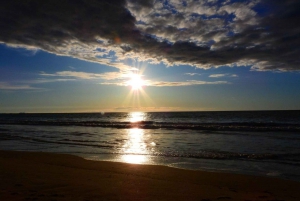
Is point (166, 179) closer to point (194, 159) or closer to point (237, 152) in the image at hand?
point (194, 159)

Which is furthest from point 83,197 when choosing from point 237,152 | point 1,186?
point 237,152

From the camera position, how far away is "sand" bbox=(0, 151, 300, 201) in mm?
6555

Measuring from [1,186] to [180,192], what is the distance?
16.7 feet

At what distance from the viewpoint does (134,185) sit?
7727mm

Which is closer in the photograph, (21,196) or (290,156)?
(21,196)

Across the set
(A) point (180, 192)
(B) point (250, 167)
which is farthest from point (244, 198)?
(B) point (250, 167)

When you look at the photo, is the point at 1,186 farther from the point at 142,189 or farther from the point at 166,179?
the point at 166,179

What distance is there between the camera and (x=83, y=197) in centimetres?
629

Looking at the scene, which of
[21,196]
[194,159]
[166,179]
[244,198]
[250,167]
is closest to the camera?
[21,196]

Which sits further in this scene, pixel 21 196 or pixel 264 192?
pixel 264 192

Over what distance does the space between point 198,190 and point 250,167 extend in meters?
5.20

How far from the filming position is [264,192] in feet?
24.5

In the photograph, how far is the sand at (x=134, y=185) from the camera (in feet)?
21.5

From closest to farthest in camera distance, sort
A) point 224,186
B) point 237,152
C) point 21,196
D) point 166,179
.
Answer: point 21,196 → point 224,186 → point 166,179 → point 237,152
